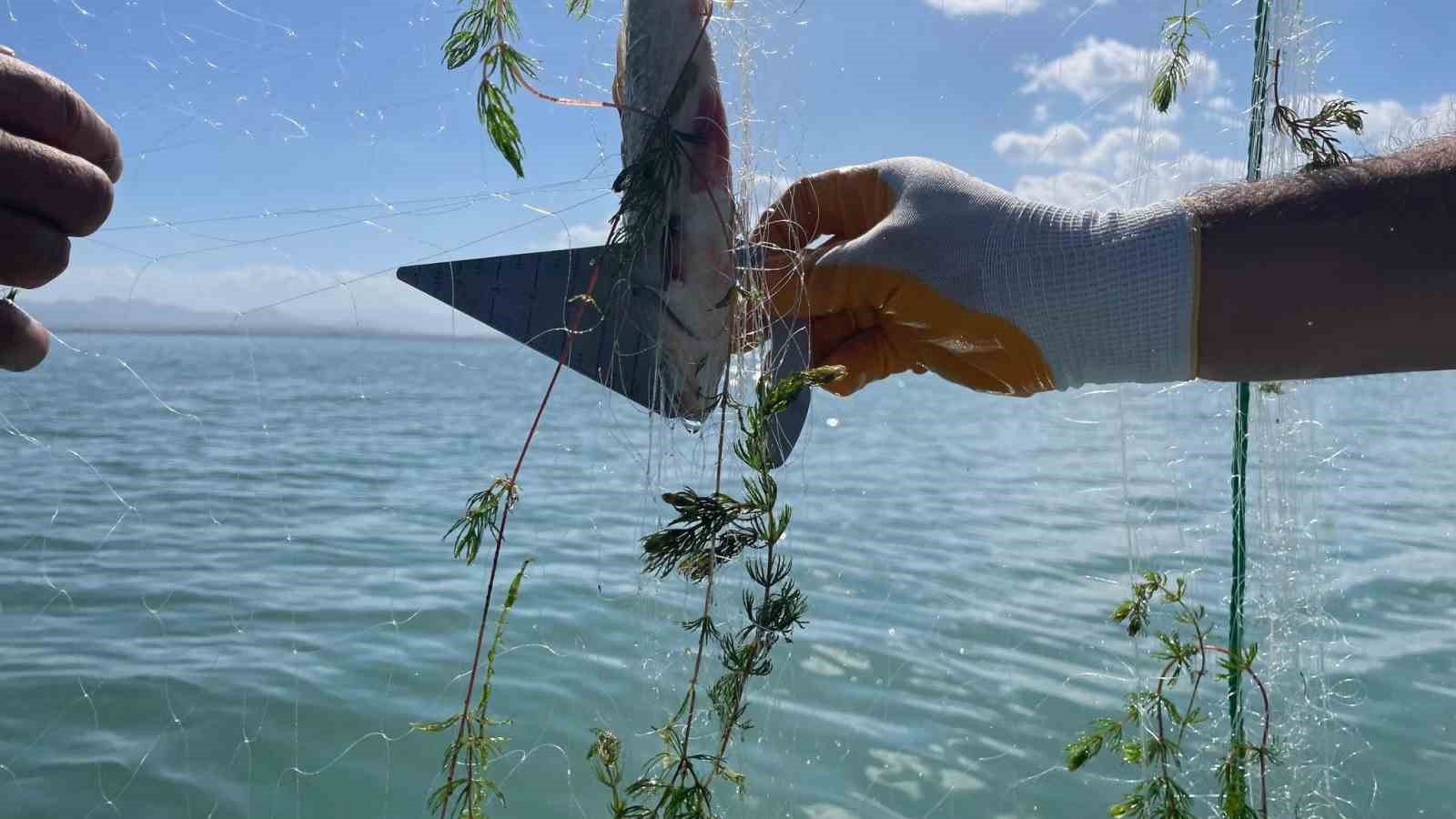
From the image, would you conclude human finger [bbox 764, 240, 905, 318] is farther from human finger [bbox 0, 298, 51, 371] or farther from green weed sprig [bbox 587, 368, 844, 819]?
human finger [bbox 0, 298, 51, 371]

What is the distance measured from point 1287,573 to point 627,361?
4.56 ft

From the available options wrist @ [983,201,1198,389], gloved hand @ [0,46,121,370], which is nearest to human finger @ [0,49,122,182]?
gloved hand @ [0,46,121,370]

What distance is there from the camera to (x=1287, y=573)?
194 cm

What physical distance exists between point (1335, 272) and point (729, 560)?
99cm

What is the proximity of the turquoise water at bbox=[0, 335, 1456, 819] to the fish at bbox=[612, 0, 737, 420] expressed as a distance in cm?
14

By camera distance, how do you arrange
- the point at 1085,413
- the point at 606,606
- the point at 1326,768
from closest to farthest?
the point at 1326,768 < the point at 1085,413 < the point at 606,606

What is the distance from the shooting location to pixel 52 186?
3.86ft

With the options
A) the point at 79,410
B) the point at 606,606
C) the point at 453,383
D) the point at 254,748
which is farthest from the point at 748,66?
the point at 453,383

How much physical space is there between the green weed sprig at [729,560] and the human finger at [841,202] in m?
0.58

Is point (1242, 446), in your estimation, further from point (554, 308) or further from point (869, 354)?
point (554, 308)

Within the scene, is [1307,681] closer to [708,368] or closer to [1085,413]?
[1085,413]

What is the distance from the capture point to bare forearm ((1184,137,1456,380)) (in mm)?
1434

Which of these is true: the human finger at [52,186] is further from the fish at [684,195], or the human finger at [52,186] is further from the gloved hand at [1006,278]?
the gloved hand at [1006,278]

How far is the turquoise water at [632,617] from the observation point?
2.11 metres
